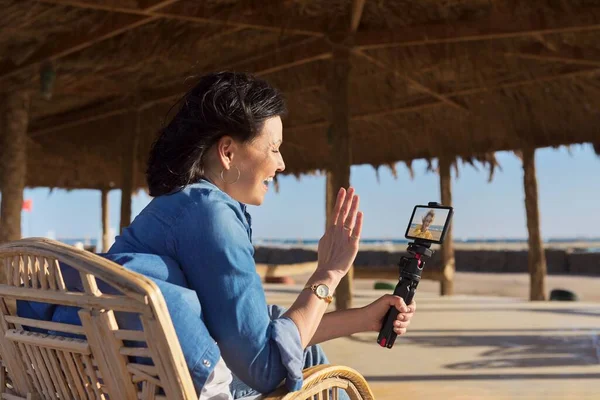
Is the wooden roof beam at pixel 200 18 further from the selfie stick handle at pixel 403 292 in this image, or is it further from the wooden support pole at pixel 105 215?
→ the wooden support pole at pixel 105 215

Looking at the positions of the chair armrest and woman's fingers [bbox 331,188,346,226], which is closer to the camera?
the chair armrest

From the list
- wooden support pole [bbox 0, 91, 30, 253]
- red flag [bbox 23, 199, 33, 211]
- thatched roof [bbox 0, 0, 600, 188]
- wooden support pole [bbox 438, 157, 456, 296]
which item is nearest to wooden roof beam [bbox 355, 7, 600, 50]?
thatched roof [bbox 0, 0, 600, 188]

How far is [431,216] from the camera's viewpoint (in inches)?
49.6

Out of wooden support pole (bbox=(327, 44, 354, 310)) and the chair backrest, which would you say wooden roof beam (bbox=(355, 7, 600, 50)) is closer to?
wooden support pole (bbox=(327, 44, 354, 310))

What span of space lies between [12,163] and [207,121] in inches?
197

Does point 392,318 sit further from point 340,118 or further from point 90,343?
point 340,118

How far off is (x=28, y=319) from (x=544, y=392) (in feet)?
7.52

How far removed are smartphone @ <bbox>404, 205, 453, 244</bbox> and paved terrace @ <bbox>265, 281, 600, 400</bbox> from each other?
58.2 inches

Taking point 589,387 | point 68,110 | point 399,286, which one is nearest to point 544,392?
point 589,387

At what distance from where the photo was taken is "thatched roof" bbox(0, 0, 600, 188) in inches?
172

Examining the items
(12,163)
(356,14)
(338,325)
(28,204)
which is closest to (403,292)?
(338,325)

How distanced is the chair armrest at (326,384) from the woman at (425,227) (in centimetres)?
29

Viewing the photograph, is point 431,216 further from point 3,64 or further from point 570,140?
point 570,140

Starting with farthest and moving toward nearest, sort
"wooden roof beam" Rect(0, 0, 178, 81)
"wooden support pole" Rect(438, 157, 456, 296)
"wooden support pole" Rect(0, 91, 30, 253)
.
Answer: "wooden support pole" Rect(438, 157, 456, 296)
"wooden support pole" Rect(0, 91, 30, 253)
"wooden roof beam" Rect(0, 0, 178, 81)
